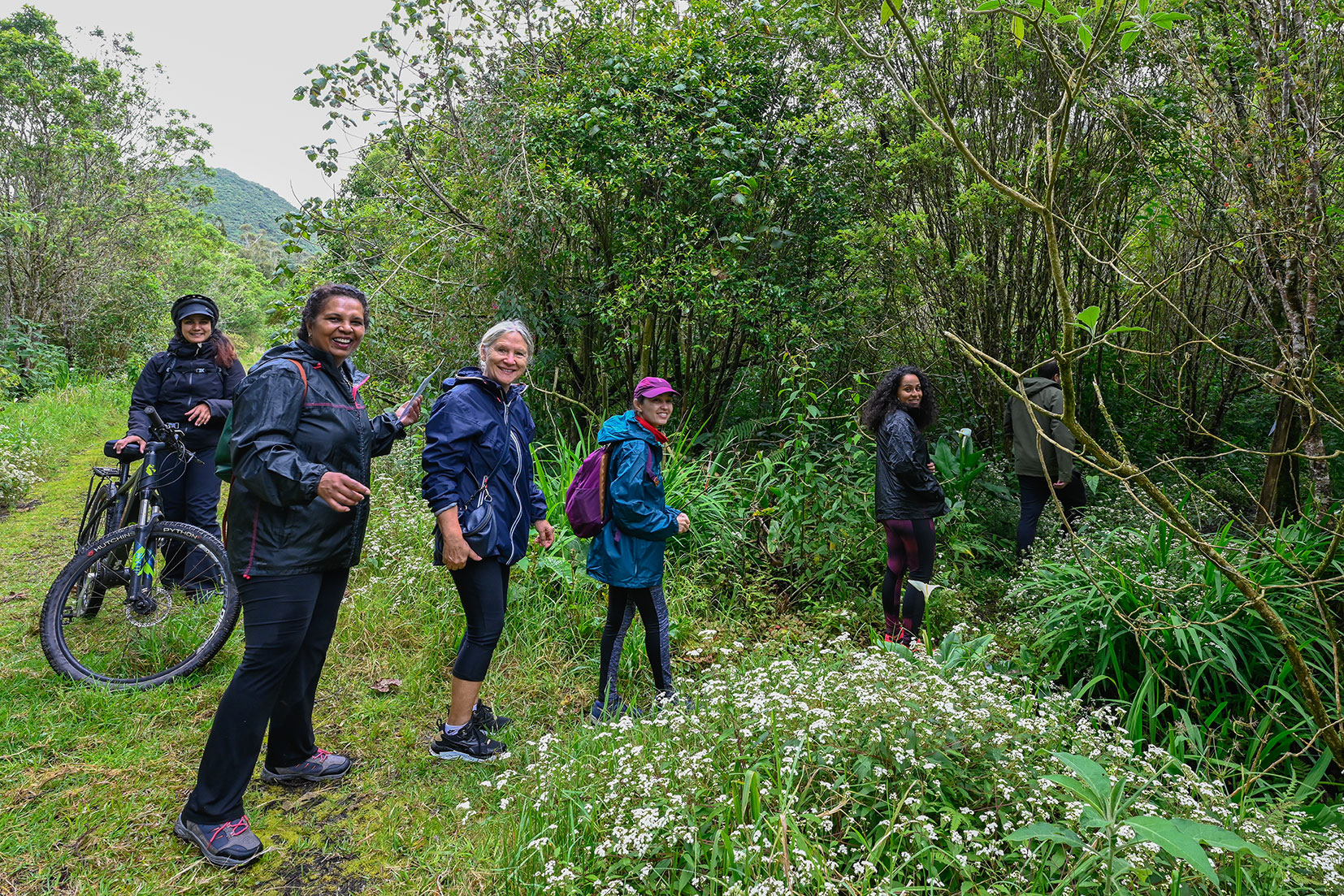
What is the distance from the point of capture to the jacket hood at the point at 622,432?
345 cm

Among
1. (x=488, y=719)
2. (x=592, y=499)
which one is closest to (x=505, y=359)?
A: (x=592, y=499)

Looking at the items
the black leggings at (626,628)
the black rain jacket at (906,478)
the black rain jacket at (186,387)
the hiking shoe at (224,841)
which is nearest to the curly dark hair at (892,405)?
the black rain jacket at (906,478)

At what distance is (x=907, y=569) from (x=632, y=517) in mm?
2033

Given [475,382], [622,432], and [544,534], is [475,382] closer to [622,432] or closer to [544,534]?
[622,432]

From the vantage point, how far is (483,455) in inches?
121

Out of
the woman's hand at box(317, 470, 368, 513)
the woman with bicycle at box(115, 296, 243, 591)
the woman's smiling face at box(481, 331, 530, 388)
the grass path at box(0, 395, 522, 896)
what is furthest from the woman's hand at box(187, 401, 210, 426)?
the woman's hand at box(317, 470, 368, 513)

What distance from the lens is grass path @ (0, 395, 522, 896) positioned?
244cm

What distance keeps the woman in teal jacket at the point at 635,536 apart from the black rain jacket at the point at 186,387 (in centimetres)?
273

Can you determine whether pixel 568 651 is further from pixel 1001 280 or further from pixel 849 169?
pixel 1001 280

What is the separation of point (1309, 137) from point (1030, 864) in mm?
4486

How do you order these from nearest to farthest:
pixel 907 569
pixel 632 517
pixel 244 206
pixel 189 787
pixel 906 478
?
pixel 189 787 → pixel 632 517 → pixel 906 478 → pixel 907 569 → pixel 244 206

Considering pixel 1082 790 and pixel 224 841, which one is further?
pixel 224 841

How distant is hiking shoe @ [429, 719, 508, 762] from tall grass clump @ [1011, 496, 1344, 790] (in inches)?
108

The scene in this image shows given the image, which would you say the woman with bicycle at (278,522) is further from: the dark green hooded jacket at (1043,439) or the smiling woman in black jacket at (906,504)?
the dark green hooded jacket at (1043,439)
